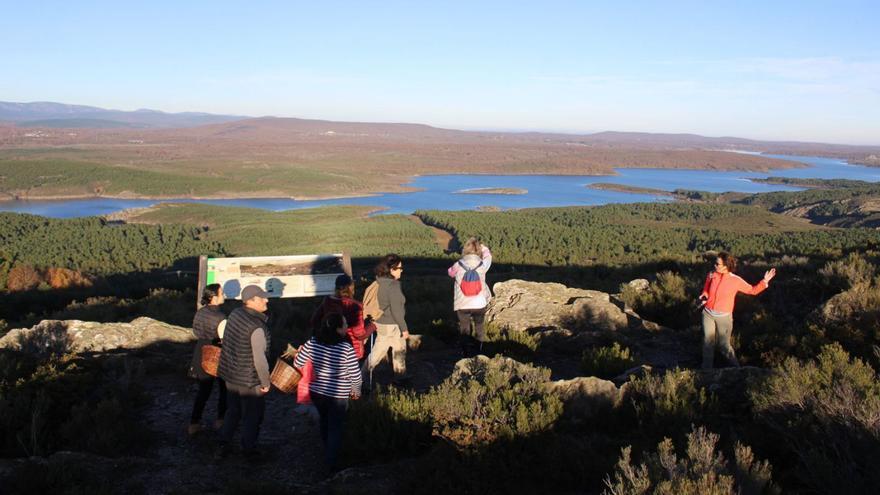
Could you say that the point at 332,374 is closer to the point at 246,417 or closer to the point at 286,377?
the point at 286,377

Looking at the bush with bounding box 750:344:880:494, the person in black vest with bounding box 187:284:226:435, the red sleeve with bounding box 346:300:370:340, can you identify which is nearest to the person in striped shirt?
the red sleeve with bounding box 346:300:370:340

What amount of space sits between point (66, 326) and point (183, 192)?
98.9 meters

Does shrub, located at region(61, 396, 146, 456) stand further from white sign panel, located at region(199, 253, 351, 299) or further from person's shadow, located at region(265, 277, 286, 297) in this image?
person's shadow, located at region(265, 277, 286, 297)

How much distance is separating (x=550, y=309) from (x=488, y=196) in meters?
96.4

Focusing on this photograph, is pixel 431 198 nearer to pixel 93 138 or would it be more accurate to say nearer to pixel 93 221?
pixel 93 221

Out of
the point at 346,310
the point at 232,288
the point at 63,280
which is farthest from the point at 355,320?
the point at 63,280

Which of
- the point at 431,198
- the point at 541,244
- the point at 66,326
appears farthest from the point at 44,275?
the point at 431,198

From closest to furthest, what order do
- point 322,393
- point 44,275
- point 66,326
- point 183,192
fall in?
point 322,393 < point 66,326 < point 44,275 < point 183,192

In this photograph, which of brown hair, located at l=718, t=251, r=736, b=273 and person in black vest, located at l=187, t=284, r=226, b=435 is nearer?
person in black vest, located at l=187, t=284, r=226, b=435

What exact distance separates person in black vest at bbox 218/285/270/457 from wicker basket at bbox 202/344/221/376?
17cm

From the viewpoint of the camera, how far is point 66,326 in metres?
7.52

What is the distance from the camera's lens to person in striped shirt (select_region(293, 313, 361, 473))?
4.19 m

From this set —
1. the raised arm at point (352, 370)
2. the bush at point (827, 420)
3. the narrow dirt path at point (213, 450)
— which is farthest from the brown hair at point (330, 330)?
the bush at point (827, 420)

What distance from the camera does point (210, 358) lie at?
4.73m
